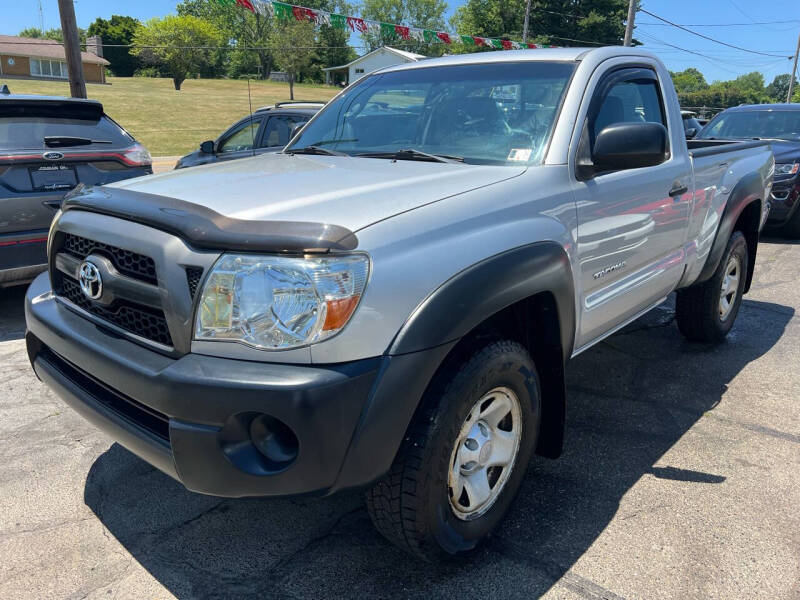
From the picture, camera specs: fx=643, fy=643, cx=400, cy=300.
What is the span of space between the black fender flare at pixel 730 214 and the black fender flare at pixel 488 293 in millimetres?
2068

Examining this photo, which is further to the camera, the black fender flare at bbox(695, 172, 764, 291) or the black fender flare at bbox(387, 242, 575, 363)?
the black fender flare at bbox(695, 172, 764, 291)

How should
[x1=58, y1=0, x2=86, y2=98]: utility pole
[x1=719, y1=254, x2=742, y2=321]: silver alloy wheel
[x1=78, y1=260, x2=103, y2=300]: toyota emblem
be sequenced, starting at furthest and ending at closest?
[x1=58, y1=0, x2=86, y2=98]: utility pole < [x1=719, y1=254, x2=742, y2=321]: silver alloy wheel < [x1=78, y1=260, x2=103, y2=300]: toyota emblem

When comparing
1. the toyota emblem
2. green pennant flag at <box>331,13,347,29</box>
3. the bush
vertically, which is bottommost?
the toyota emblem

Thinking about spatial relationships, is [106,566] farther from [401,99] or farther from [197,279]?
[401,99]

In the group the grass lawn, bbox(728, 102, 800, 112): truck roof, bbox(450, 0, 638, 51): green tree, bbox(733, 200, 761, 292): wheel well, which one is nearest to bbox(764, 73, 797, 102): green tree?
bbox(450, 0, 638, 51): green tree

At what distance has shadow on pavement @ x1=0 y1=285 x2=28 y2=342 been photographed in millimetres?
4738

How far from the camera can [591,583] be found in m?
2.27

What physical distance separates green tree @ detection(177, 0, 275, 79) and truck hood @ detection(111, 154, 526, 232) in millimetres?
63144

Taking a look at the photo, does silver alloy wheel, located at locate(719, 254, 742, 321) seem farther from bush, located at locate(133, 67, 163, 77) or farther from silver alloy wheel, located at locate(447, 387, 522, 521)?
bush, located at locate(133, 67, 163, 77)

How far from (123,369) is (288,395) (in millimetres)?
625

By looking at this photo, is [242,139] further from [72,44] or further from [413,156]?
[413,156]

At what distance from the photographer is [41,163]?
15.1 feet

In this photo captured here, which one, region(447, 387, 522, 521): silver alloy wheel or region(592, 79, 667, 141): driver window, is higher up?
region(592, 79, 667, 141): driver window

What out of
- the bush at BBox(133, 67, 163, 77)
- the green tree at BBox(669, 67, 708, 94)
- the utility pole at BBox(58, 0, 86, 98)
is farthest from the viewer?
the green tree at BBox(669, 67, 708, 94)
